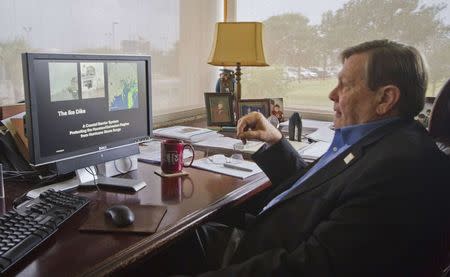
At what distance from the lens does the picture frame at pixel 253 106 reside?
234 cm

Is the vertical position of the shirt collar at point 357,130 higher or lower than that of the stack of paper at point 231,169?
higher

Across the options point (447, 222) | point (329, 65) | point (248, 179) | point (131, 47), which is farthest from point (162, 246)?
point (329, 65)

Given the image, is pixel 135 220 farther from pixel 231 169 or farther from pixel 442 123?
pixel 442 123

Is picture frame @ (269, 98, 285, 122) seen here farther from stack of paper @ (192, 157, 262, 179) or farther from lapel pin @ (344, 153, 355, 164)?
lapel pin @ (344, 153, 355, 164)

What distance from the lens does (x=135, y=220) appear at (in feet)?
3.41

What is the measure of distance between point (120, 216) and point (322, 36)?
201 cm

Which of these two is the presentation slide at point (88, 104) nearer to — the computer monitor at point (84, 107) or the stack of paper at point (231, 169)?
the computer monitor at point (84, 107)

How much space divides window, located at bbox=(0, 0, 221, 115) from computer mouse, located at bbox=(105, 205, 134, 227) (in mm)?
965

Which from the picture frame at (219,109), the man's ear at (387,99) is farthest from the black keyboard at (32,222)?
the picture frame at (219,109)

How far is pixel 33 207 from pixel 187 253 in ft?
2.08

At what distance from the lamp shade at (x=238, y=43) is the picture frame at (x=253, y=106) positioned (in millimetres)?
245

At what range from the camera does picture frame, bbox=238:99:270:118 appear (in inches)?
92.0

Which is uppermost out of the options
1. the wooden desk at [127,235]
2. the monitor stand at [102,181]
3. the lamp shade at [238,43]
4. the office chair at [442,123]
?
the lamp shade at [238,43]

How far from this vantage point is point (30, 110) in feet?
3.65
